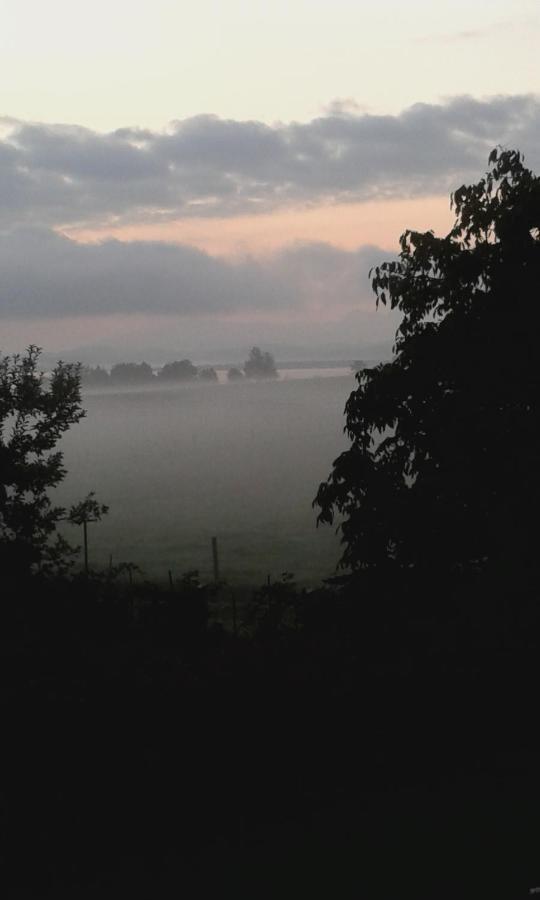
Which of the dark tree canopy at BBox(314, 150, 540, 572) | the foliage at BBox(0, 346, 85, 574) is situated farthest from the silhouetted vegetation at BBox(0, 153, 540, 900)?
the foliage at BBox(0, 346, 85, 574)

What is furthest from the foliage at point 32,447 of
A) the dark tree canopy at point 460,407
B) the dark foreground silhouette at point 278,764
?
the dark foreground silhouette at point 278,764

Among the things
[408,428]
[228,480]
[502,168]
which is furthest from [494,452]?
[228,480]

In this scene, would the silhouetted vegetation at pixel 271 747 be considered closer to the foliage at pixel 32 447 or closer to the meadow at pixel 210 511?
the foliage at pixel 32 447

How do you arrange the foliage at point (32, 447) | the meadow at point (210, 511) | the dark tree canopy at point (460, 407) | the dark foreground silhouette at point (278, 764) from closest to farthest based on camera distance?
1. the dark foreground silhouette at point (278, 764)
2. the dark tree canopy at point (460, 407)
3. the foliage at point (32, 447)
4. the meadow at point (210, 511)

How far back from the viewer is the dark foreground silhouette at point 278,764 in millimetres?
8211

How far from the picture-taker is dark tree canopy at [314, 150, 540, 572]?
17.6 metres

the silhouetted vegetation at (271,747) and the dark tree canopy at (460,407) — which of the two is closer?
the silhouetted vegetation at (271,747)

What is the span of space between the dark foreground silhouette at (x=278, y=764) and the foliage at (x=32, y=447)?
55.0ft

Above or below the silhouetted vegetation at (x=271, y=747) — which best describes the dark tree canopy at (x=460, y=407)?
above

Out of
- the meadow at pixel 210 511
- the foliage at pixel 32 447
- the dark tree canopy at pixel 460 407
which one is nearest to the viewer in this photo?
the dark tree canopy at pixel 460 407

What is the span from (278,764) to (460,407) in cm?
1049

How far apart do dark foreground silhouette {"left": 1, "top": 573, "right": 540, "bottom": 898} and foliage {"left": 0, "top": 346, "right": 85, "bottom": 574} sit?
1678 cm

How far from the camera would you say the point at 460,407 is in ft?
58.9

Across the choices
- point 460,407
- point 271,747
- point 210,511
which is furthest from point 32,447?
point 210,511
